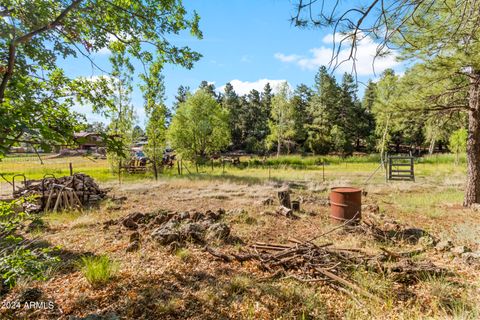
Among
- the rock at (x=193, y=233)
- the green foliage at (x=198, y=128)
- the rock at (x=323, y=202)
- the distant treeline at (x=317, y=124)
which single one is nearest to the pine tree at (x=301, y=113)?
the distant treeline at (x=317, y=124)

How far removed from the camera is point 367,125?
3750 cm

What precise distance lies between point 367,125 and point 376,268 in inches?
1520

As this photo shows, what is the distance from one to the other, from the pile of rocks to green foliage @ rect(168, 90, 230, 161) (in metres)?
16.7

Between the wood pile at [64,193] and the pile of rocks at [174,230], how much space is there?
332 cm

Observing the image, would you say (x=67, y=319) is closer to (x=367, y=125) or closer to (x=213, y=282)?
(x=213, y=282)

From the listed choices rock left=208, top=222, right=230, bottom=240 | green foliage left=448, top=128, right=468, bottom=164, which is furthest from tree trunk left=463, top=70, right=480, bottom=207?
green foliage left=448, top=128, right=468, bottom=164

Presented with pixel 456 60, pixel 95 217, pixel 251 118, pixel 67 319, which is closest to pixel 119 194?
pixel 95 217

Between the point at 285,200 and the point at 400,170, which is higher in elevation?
the point at 400,170

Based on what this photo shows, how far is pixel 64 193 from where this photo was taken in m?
8.41

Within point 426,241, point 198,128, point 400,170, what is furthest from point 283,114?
point 426,241

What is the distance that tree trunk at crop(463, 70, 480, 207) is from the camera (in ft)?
25.0

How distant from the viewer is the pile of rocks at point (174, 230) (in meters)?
4.80

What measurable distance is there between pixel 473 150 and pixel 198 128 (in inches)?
761

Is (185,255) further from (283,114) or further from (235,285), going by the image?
(283,114)
